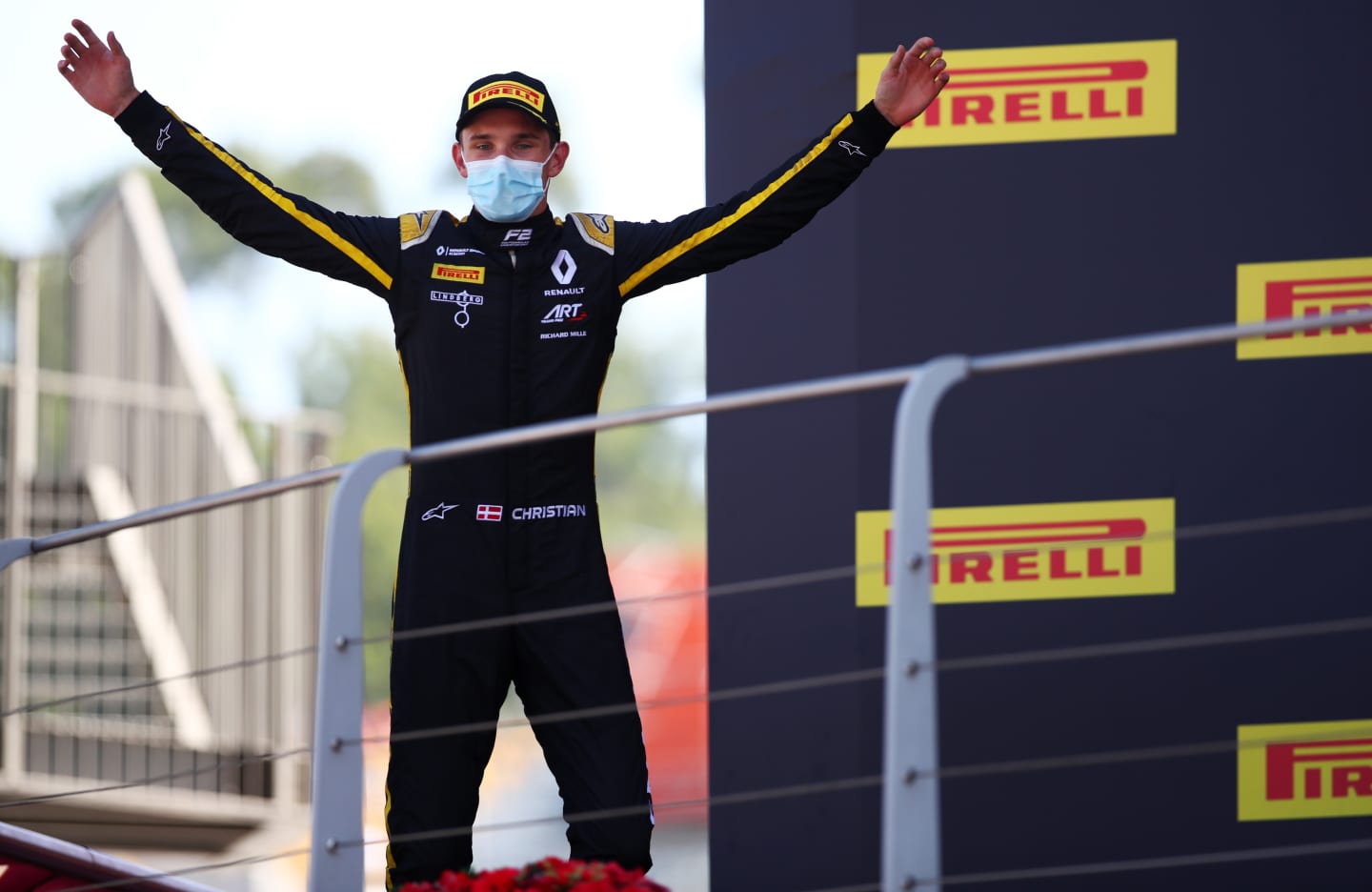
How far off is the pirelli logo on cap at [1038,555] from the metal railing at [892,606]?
5.09ft

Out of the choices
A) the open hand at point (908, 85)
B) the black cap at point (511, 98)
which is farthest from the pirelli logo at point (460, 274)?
the open hand at point (908, 85)

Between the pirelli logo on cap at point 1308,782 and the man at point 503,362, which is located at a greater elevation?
the man at point 503,362

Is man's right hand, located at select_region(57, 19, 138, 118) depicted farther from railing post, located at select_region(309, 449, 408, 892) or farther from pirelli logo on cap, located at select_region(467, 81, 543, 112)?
railing post, located at select_region(309, 449, 408, 892)

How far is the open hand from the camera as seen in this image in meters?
2.93

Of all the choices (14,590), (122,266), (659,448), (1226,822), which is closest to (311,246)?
(1226,822)

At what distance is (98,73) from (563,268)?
2.89 ft

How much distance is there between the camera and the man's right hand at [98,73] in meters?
2.93

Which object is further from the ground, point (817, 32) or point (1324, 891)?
point (817, 32)

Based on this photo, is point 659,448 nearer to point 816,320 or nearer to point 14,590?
point 14,590

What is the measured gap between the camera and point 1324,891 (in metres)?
3.63

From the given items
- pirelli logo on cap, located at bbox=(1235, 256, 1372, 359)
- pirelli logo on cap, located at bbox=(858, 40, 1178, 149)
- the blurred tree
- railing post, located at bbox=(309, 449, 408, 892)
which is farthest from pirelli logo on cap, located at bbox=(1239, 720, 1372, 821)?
the blurred tree

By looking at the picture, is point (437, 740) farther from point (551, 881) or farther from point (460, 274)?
point (460, 274)

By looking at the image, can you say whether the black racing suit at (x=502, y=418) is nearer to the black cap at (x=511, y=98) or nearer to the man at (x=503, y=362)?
the man at (x=503, y=362)

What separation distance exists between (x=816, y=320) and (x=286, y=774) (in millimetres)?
3936
